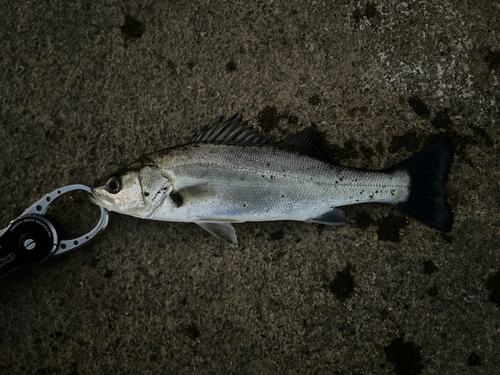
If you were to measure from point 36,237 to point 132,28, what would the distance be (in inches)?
87.1

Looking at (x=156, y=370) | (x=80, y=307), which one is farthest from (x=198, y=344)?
(x=80, y=307)

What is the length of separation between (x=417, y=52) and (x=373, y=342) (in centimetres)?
284

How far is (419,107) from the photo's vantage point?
3.38m

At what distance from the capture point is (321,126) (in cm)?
339

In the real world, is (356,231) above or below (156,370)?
above

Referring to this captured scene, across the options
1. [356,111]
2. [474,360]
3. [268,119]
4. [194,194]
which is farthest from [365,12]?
[474,360]

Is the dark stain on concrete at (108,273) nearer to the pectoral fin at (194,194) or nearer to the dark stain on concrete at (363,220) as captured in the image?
the pectoral fin at (194,194)

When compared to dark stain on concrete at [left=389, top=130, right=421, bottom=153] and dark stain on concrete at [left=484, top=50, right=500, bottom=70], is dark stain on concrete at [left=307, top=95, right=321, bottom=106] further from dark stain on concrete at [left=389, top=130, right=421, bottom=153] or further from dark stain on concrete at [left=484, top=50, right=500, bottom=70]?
dark stain on concrete at [left=484, top=50, right=500, bottom=70]

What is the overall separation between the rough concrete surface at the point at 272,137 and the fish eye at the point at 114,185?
461mm

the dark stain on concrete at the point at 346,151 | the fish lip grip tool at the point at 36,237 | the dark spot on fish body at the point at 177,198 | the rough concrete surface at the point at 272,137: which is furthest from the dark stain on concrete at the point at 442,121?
the fish lip grip tool at the point at 36,237

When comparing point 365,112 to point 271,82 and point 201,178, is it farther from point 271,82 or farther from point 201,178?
point 201,178

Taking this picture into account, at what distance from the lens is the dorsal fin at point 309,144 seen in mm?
3141

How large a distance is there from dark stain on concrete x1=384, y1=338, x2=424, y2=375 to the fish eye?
2.84 m

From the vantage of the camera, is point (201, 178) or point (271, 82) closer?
point (201, 178)
